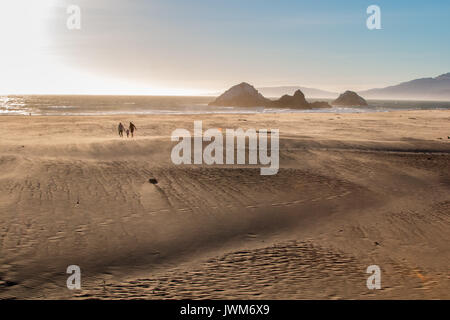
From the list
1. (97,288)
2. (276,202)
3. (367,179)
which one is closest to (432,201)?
(367,179)

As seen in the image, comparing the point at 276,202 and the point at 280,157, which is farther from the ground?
the point at 280,157

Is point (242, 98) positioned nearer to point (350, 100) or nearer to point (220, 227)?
point (350, 100)

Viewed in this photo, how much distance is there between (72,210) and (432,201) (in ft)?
38.4

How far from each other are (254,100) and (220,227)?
4583 inches

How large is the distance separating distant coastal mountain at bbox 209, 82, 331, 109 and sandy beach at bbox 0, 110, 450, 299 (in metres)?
93.5

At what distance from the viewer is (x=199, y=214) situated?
10016mm

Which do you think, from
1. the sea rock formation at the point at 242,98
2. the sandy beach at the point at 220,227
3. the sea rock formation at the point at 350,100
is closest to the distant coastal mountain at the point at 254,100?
the sea rock formation at the point at 242,98

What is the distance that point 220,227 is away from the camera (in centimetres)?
927

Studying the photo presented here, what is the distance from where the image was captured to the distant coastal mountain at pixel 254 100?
10741cm

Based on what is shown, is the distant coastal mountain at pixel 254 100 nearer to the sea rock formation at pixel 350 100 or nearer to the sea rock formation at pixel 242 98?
the sea rock formation at pixel 242 98

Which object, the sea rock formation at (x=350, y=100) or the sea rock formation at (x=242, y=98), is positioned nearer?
the sea rock formation at (x=242, y=98)

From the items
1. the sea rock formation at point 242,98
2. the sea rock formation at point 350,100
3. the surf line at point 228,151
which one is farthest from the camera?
the sea rock formation at point 350,100

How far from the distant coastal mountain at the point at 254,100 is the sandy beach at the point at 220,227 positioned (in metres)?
93.5
